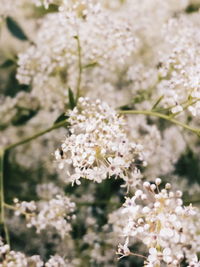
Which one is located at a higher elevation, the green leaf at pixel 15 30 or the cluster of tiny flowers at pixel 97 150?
the green leaf at pixel 15 30

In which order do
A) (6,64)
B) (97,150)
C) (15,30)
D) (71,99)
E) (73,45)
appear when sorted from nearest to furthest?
(97,150) → (71,99) → (73,45) → (6,64) → (15,30)

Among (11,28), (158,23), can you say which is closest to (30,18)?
(11,28)

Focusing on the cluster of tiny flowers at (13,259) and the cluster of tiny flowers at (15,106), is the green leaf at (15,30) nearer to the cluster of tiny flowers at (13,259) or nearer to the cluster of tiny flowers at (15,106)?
the cluster of tiny flowers at (15,106)

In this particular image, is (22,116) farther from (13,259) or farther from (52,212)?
(13,259)

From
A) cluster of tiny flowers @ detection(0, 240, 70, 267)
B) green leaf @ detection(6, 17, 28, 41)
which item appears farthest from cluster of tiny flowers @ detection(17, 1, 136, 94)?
cluster of tiny flowers @ detection(0, 240, 70, 267)

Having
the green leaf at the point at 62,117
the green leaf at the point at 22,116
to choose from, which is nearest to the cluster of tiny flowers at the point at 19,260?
the green leaf at the point at 62,117

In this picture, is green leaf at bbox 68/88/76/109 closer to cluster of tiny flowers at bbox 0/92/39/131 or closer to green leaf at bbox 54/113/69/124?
green leaf at bbox 54/113/69/124

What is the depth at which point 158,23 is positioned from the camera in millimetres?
2227

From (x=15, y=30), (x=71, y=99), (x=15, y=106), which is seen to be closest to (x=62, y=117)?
(x=71, y=99)

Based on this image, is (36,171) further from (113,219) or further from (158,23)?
(158,23)

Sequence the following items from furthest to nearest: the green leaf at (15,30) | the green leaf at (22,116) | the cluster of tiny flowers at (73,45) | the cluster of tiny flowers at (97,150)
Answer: the green leaf at (15,30)
the green leaf at (22,116)
the cluster of tiny flowers at (73,45)
the cluster of tiny flowers at (97,150)

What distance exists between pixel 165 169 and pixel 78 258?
0.43m

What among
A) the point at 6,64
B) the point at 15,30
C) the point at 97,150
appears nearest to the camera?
the point at 97,150

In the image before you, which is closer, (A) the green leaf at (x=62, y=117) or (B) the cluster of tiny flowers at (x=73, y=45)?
(A) the green leaf at (x=62, y=117)
